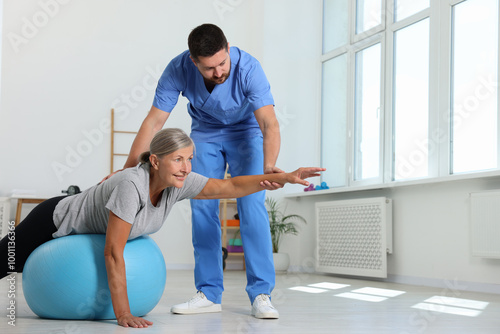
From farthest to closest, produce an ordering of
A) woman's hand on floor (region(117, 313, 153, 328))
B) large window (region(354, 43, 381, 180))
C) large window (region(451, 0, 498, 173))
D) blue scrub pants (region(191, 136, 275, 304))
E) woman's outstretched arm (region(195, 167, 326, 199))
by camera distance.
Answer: large window (region(354, 43, 381, 180))
large window (region(451, 0, 498, 173))
blue scrub pants (region(191, 136, 275, 304))
woman's outstretched arm (region(195, 167, 326, 199))
woman's hand on floor (region(117, 313, 153, 328))

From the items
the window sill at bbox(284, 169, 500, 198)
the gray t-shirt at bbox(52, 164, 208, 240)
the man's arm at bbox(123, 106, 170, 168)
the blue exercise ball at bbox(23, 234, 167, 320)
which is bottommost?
the blue exercise ball at bbox(23, 234, 167, 320)

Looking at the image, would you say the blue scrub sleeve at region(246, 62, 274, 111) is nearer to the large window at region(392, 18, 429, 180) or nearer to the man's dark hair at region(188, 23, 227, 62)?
the man's dark hair at region(188, 23, 227, 62)

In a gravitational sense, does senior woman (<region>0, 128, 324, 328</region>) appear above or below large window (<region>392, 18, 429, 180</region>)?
below

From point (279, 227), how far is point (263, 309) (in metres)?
3.48

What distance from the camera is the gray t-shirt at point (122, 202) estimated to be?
212 centimetres

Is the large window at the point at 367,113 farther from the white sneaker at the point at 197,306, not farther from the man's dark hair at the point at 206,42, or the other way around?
the man's dark hair at the point at 206,42

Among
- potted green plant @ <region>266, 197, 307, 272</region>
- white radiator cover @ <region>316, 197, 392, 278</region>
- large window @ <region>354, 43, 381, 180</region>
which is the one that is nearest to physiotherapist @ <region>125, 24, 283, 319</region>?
white radiator cover @ <region>316, 197, 392, 278</region>

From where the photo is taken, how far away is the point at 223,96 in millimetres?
2551

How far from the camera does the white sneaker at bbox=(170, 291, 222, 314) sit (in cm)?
252

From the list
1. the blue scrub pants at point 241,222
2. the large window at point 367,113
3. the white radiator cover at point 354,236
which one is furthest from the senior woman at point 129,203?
the large window at point 367,113

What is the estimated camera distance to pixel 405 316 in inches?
102

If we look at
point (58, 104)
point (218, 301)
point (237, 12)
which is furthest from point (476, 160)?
point (58, 104)

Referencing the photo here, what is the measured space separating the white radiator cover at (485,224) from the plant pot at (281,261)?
225cm

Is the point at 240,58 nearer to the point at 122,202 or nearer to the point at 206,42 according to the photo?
the point at 206,42
